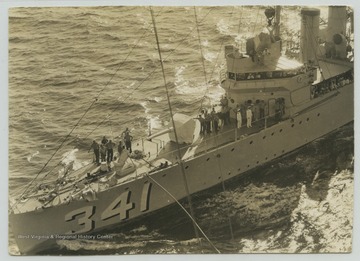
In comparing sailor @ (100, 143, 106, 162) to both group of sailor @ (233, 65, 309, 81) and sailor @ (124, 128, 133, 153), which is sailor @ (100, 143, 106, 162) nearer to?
sailor @ (124, 128, 133, 153)

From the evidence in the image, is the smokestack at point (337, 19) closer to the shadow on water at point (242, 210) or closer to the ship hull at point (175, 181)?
the ship hull at point (175, 181)

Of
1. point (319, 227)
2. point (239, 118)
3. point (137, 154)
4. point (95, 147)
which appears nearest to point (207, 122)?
point (239, 118)

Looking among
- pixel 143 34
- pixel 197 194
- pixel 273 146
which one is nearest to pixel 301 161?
pixel 273 146

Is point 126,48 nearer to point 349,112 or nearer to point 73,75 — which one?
point 73,75

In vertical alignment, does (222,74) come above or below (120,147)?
above

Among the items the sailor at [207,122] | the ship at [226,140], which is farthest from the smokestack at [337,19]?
the sailor at [207,122]

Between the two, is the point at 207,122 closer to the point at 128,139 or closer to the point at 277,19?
the point at 128,139
